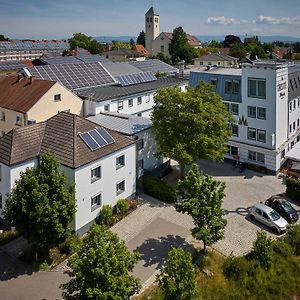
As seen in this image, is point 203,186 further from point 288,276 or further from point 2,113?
point 2,113

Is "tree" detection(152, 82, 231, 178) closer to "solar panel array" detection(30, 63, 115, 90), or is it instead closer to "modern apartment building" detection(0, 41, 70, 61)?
"solar panel array" detection(30, 63, 115, 90)

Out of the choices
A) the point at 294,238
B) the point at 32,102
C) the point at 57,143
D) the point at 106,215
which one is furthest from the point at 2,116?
the point at 294,238

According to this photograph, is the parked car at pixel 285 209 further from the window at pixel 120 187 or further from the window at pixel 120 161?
the window at pixel 120 161

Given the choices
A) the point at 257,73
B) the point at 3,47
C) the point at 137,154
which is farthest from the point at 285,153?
the point at 3,47

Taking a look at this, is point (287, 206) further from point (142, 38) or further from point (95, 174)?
point (142, 38)

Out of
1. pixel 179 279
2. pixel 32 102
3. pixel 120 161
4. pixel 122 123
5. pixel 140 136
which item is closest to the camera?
pixel 179 279

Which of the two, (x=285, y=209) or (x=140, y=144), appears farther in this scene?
(x=140, y=144)

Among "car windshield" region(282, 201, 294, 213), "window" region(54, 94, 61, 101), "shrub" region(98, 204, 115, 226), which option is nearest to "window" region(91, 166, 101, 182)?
"shrub" region(98, 204, 115, 226)

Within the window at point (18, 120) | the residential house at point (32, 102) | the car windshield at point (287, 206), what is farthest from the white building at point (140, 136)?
the car windshield at point (287, 206)
